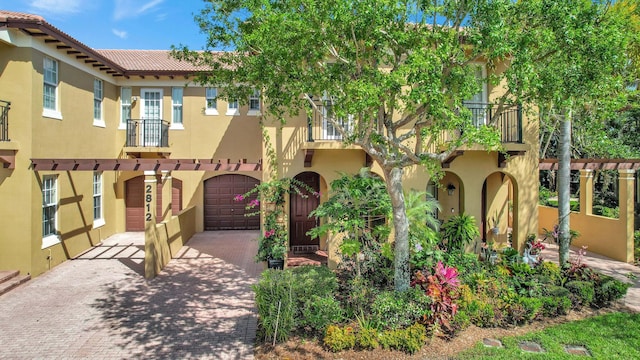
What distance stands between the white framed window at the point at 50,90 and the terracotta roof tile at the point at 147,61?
4506 mm

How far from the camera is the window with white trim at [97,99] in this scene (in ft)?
54.9

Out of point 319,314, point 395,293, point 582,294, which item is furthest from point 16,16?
point 582,294

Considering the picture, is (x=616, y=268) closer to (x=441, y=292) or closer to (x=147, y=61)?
(x=441, y=292)

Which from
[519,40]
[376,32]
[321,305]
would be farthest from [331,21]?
[321,305]

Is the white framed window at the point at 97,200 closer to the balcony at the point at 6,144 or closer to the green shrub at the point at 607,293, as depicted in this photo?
the balcony at the point at 6,144

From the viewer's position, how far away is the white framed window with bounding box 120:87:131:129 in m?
18.9

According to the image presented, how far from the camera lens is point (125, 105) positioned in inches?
746

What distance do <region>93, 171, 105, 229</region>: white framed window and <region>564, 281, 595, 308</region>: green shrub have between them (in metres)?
16.9

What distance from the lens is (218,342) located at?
8.07 metres

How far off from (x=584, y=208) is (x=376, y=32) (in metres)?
13.4

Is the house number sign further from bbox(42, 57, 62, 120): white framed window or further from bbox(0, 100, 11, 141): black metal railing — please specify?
bbox(0, 100, 11, 141): black metal railing

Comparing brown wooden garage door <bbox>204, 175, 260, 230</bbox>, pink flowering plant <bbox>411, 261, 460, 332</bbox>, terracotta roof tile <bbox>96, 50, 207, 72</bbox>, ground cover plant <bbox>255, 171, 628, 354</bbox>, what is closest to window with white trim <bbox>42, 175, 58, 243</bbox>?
terracotta roof tile <bbox>96, 50, 207, 72</bbox>

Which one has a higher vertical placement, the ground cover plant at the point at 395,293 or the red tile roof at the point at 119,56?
the red tile roof at the point at 119,56

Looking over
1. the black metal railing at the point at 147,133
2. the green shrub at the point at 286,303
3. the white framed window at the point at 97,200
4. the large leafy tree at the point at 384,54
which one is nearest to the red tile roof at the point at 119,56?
the black metal railing at the point at 147,133
